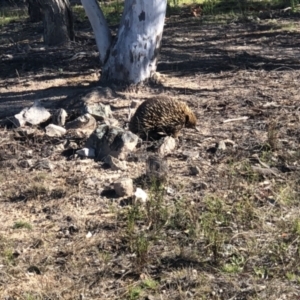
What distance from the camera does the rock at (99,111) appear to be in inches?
306

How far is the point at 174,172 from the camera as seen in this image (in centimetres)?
642

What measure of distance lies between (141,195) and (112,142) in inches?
41.4

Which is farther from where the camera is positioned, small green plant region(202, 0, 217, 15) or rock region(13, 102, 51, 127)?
small green plant region(202, 0, 217, 15)

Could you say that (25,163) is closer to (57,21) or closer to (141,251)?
(141,251)

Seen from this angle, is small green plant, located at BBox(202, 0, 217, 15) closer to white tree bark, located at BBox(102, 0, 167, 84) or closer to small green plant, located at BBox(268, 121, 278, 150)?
white tree bark, located at BBox(102, 0, 167, 84)

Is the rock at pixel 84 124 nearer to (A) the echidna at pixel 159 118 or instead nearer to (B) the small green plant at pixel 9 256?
(A) the echidna at pixel 159 118

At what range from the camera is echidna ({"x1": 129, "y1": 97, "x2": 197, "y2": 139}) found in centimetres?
716

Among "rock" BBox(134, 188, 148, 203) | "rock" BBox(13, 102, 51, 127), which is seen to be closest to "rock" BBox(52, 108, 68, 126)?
"rock" BBox(13, 102, 51, 127)

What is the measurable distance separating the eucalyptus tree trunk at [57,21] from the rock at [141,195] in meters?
6.31

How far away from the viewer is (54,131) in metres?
7.46

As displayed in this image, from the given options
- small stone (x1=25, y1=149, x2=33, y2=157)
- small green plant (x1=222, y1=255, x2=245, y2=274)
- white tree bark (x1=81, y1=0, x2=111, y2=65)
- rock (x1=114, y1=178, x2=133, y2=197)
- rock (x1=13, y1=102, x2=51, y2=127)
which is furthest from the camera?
white tree bark (x1=81, y1=0, x2=111, y2=65)

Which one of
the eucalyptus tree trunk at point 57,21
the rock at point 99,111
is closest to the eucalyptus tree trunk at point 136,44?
the rock at point 99,111

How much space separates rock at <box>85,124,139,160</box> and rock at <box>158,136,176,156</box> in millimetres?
233

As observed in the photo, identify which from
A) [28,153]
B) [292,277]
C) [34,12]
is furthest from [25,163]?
[34,12]
